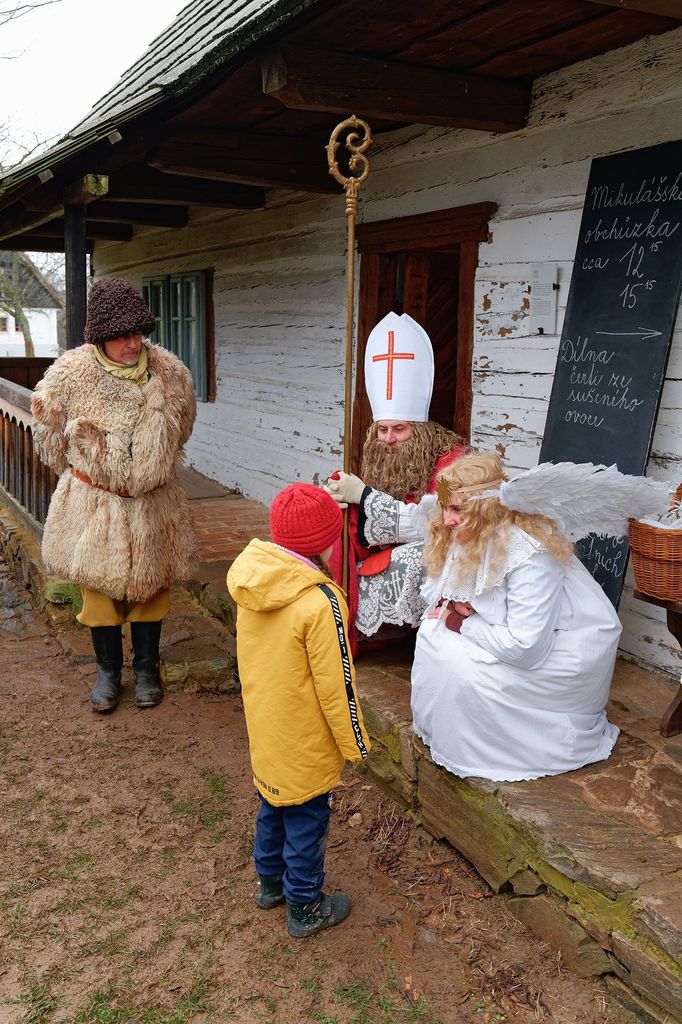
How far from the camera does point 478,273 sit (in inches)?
184

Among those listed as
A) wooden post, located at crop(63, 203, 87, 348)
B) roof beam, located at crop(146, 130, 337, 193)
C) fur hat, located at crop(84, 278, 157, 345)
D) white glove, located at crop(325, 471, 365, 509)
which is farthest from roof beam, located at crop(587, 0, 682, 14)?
wooden post, located at crop(63, 203, 87, 348)

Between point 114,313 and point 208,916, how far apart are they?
8.30 ft

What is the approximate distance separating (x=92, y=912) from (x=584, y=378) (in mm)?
3022

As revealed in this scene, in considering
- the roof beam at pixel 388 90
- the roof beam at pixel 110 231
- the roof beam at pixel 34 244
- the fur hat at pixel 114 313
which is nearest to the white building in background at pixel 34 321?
the roof beam at pixel 34 244

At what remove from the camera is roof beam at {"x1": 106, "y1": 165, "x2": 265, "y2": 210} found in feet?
20.6

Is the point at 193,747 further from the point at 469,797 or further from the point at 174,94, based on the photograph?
the point at 174,94

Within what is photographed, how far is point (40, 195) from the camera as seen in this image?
607 cm

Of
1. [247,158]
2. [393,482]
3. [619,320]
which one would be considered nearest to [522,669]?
[393,482]

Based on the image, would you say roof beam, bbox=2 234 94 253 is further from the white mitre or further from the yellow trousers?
the white mitre

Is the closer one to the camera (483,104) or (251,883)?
(251,883)

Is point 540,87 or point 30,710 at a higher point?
point 540,87

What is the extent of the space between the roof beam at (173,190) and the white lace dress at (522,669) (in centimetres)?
452

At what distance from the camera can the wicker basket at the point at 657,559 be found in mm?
2914

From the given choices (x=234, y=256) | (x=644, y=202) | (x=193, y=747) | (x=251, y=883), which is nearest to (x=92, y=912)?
(x=251, y=883)
